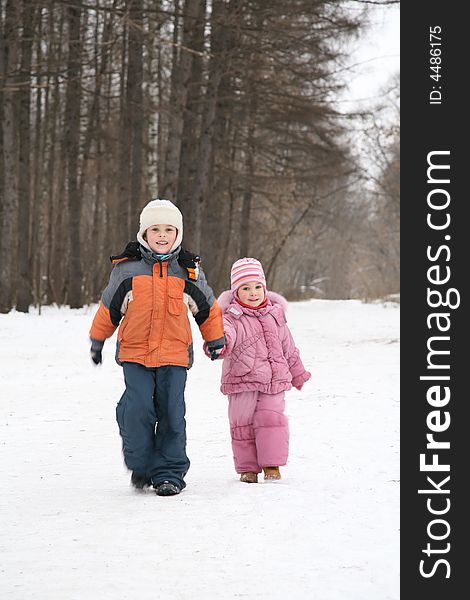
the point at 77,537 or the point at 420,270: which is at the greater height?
the point at 420,270

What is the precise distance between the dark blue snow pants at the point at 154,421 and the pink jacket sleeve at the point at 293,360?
31.5 inches

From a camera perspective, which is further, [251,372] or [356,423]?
[356,423]

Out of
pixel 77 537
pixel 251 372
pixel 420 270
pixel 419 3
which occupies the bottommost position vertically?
pixel 77 537

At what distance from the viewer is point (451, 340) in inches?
173

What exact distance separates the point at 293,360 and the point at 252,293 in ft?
1.64

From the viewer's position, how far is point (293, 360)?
636 cm

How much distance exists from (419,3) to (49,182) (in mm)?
20806

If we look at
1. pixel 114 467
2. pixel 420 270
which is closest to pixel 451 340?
pixel 420 270

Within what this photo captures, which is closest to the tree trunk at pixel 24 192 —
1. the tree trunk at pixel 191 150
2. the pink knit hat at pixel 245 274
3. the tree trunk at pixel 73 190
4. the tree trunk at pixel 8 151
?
the tree trunk at pixel 8 151

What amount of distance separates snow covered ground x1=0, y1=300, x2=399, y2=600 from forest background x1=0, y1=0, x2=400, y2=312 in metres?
6.05

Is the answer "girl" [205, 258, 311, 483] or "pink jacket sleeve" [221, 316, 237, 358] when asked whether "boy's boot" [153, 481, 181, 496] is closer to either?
"girl" [205, 258, 311, 483]

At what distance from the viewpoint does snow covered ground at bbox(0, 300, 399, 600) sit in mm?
4008

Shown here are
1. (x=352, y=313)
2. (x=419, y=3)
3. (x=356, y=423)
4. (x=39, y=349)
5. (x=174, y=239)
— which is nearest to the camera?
(x=419, y=3)

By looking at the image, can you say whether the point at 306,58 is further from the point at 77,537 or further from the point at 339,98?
the point at 77,537
